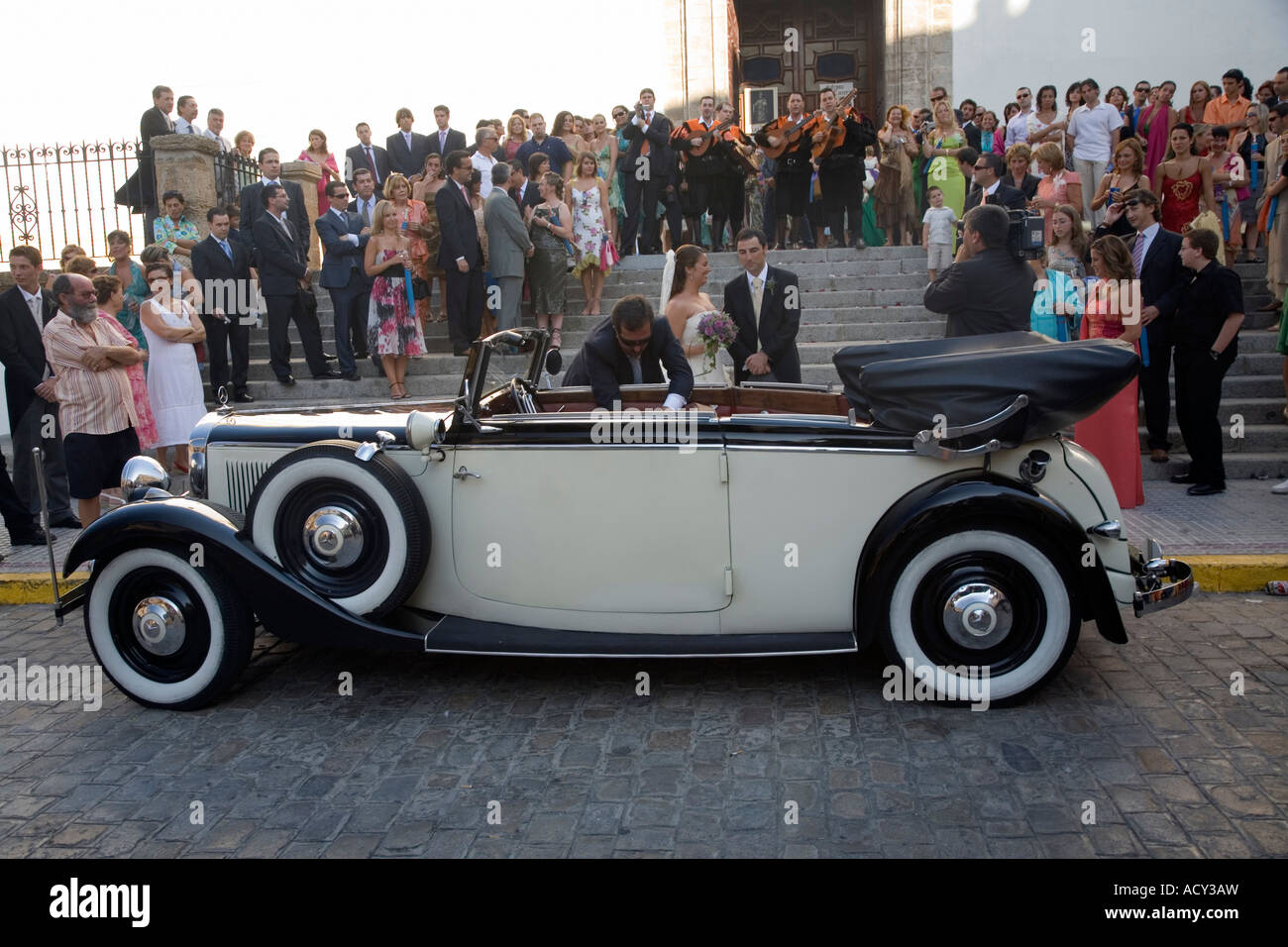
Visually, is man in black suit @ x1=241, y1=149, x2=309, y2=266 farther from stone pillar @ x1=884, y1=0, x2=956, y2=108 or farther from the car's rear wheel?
stone pillar @ x1=884, y1=0, x2=956, y2=108

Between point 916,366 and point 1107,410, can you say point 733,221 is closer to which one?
point 1107,410

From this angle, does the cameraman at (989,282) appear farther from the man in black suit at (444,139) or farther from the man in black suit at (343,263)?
the man in black suit at (444,139)

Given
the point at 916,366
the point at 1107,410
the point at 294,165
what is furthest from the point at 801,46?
the point at 916,366

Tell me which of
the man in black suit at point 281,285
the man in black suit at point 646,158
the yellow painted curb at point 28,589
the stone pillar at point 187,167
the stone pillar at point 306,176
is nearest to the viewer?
the yellow painted curb at point 28,589

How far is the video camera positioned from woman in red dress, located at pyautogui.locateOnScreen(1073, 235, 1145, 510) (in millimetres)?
1700

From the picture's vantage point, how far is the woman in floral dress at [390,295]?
1070 centimetres

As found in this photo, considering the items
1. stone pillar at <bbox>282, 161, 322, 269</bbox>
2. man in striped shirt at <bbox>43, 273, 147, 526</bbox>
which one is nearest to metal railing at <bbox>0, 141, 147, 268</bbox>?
stone pillar at <bbox>282, 161, 322, 269</bbox>

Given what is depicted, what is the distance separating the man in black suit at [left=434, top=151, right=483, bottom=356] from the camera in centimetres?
1087

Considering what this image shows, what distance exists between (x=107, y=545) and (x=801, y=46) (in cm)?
1694

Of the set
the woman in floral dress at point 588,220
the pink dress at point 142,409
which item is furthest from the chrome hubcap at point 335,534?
the woman in floral dress at point 588,220

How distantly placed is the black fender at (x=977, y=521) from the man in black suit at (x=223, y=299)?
26.7 feet

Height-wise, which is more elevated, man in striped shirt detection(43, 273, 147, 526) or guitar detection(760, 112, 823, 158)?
guitar detection(760, 112, 823, 158)
